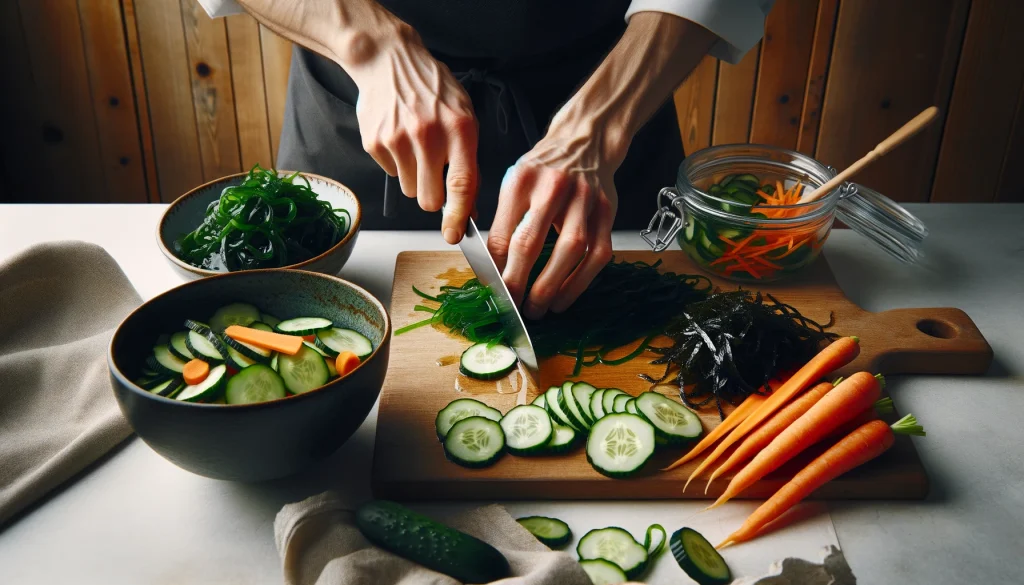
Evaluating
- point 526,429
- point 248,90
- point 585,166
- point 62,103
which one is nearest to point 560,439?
point 526,429

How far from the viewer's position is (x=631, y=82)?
5.88 feet

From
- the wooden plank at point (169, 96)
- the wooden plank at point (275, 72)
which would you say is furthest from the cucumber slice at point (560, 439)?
the wooden plank at point (169, 96)

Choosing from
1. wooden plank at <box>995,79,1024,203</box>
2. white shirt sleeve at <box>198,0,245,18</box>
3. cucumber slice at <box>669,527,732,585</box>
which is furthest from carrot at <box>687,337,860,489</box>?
wooden plank at <box>995,79,1024,203</box>

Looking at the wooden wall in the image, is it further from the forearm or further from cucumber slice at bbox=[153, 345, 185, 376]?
cucumber slice at bbox=[153, 345, 185, 376]

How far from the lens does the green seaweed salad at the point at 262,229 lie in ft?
5.68

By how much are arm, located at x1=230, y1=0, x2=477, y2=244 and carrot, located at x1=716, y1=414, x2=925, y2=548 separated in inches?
30.4

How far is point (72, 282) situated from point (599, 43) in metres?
1.40

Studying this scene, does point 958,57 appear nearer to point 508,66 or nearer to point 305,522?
point 508,66

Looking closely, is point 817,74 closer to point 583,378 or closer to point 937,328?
point 937,328

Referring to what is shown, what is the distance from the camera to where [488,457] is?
1.36 m

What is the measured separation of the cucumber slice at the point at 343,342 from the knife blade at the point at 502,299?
289mm

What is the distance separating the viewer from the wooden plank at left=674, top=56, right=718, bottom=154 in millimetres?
3567

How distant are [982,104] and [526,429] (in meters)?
3.13

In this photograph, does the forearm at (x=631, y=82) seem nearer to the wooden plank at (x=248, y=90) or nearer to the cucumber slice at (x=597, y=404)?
the cucumber slice at (x=597, y=404)
